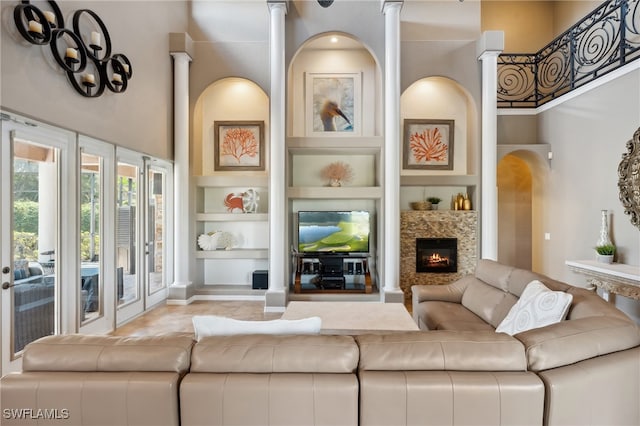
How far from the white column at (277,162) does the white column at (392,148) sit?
1.46 meters

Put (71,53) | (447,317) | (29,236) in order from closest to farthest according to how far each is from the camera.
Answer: (29,236)
(447,317)
(71,53)

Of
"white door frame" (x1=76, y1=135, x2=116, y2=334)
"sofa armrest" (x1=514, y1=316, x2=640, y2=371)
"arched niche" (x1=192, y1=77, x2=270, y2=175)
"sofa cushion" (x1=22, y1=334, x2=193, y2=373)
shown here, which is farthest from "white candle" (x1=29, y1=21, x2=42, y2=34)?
"sofa armrest" (x1=514, y1=316, x2=640, y2=371)

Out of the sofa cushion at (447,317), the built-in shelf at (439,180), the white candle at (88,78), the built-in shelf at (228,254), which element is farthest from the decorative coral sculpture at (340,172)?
the white candle at (88,78)

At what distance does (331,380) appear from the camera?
1391 mm

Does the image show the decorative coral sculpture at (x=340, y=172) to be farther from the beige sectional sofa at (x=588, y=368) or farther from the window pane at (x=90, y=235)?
the beige sectional sofa at (x=588, y=368)

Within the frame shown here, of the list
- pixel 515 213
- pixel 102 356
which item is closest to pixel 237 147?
pixel 102 356

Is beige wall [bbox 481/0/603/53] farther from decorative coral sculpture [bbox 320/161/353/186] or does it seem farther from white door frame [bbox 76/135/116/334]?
white door frame [bbox 76/135/116/334]

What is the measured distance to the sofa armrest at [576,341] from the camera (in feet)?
4.85

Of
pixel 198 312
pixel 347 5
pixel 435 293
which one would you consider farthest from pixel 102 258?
pixel 347 5

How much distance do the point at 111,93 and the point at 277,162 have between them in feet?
7.07

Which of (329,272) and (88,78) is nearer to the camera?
(88,78)

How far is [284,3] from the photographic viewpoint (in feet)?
16.2

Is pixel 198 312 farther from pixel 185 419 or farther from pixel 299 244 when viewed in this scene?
pixel 185 419

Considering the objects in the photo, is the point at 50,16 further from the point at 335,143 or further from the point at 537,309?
the point at 537,309
